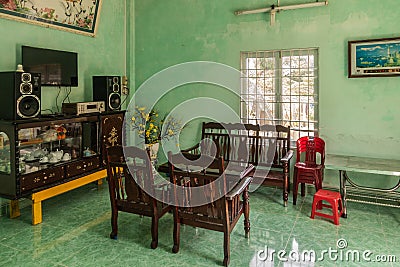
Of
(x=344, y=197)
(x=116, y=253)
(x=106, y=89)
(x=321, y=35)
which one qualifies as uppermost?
(x=321, y=35)

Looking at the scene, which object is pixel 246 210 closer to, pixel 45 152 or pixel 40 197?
pixel 40 197

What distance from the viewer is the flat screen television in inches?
151

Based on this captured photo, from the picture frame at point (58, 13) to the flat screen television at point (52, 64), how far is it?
1.33 feet

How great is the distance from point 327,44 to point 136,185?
320 cm

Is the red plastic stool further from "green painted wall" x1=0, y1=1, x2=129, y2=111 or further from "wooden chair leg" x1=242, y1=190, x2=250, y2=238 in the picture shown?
"green painted wall" x1=0, y1=1, x2=129, y2=111

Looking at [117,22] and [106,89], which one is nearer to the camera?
[106,89]

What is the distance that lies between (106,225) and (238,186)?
1.60m

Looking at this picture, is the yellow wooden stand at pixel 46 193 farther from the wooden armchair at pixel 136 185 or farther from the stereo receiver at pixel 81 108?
the wooden armchair at pixel 136 185

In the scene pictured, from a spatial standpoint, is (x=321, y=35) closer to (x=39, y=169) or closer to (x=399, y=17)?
(x=399, y=17)

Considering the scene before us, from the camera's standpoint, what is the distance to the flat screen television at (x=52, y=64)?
3.83 meters

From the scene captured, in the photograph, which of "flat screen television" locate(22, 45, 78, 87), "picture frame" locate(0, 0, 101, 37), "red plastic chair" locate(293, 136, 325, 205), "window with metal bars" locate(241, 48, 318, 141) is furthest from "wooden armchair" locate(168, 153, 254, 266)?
"picture frame" locate(0, 0, 101, 37)

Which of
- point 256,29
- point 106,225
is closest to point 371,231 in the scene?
point 106,225

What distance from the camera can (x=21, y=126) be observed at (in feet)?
11.0

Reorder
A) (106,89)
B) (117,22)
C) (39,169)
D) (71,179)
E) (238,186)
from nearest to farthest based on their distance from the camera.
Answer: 1. (238,186)
2. (39,169)
3. (71,179)
4. (106,89)
5. (117,22)
